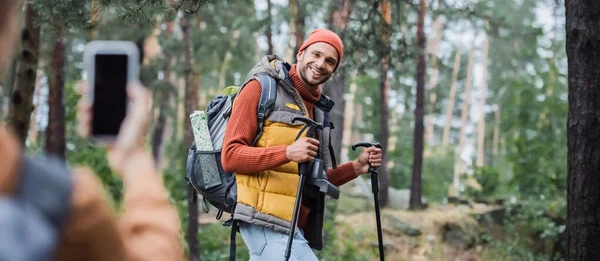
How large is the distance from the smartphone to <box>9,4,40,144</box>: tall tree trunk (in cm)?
865

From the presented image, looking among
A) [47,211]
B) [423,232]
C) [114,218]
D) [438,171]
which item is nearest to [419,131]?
[423,232]

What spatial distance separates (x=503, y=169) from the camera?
70.3 ft

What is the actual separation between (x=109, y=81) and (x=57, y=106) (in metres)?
15.7

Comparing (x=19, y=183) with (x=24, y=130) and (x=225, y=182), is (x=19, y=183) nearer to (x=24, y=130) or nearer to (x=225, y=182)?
(x=225, y=182)

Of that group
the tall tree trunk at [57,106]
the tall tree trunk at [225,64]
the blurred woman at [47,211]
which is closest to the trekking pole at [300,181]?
the blurred woman at [47,211]

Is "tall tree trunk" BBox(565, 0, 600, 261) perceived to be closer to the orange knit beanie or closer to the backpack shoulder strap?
the orange knit beanie

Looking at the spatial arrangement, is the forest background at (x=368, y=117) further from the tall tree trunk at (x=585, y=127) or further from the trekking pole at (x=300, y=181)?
the tall tree trunk at (x=585, y=127)

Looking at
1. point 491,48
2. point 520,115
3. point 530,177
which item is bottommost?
point 530,177

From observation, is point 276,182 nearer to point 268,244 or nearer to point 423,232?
point 268,244

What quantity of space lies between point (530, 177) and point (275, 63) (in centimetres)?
1316

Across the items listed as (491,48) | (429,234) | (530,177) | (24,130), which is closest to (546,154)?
(530,177)

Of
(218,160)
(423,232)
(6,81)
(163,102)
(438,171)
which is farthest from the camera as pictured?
(438,171)

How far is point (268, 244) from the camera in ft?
13.7

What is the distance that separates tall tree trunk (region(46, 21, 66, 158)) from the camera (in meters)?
15.8
